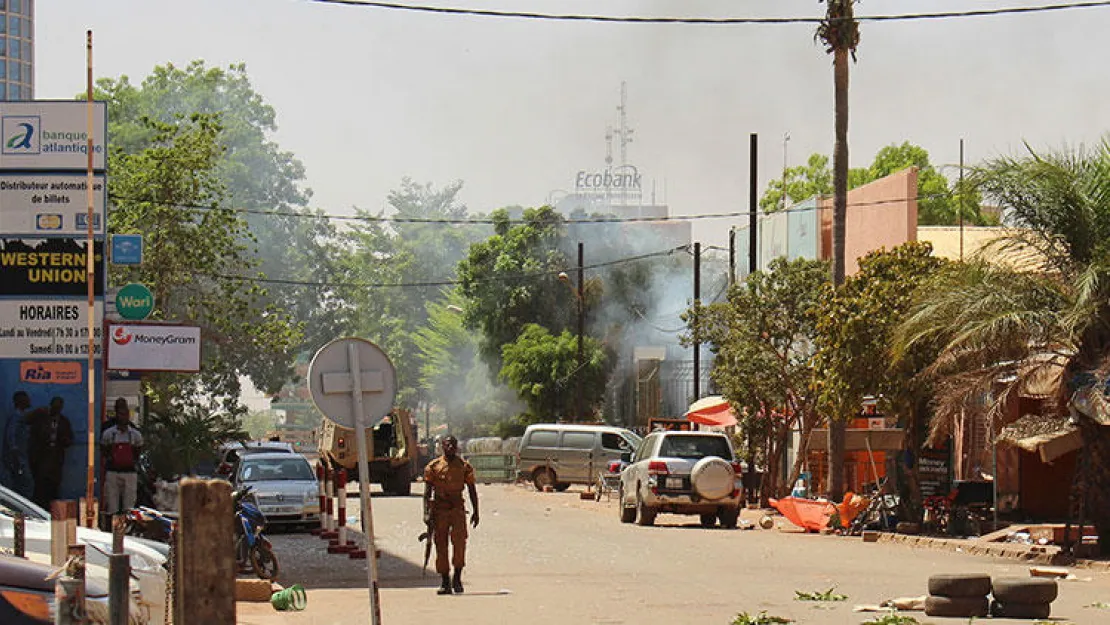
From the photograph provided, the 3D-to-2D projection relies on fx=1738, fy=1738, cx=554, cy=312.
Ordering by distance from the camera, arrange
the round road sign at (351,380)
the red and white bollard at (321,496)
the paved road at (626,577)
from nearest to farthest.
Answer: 1. the round road sign at (351,380)
2. the paved road at (626,577)
3. the red and white bollard at (321,496)

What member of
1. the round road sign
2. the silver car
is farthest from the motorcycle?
the silver car

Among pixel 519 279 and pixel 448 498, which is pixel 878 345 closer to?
pixel 448 498

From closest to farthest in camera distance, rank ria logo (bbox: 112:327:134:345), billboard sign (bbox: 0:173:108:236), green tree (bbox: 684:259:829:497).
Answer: billboard sign (bbox: 0:173:108:236) → ria logo (bbox: 112:327:134:345) → green tree (bbox: 684:259:829:497)

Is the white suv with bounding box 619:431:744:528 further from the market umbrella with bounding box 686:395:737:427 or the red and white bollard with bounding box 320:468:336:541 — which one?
the market umbrella with bounding box 686:395:737:427

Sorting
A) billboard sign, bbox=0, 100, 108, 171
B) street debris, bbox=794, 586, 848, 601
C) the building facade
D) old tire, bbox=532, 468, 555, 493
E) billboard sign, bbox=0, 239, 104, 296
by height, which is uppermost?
the building facade

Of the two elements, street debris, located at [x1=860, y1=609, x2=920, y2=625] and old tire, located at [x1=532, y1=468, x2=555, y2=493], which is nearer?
street debris, located at [x1=860, y1=609, x2=920, y2=625]

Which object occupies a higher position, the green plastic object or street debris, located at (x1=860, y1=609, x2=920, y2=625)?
street debris, located at (x1=860, y1=609, x2=920, y2=625)

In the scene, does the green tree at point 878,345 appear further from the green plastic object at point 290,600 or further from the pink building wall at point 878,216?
the green plastic object at point 290,600

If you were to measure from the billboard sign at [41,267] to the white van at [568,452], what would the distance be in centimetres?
2869

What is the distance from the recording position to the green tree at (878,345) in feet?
100

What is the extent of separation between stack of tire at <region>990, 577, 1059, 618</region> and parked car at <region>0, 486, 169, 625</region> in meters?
7.51

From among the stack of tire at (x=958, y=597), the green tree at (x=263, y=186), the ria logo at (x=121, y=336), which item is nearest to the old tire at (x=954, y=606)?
the stack of tire at (x=958, y=597)

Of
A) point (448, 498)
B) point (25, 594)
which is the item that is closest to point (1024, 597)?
point (448, 498)

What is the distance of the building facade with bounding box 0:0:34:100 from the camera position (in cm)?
12438
